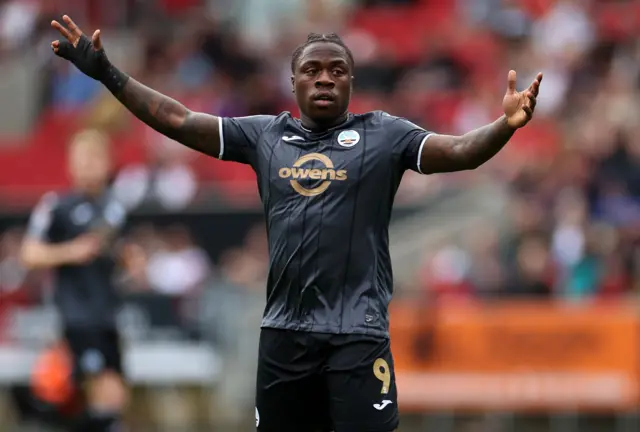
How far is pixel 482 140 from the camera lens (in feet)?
19.4

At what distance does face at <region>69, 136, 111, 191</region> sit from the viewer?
1033 cm

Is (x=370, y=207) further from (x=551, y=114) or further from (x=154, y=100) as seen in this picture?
(x=551, y=114)

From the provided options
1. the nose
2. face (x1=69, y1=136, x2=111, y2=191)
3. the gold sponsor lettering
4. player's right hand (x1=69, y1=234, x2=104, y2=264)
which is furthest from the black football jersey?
face (x1=69, y1=136, x2=111, y2=191)

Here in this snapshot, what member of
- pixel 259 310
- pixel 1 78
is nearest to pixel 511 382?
pixel 259 310

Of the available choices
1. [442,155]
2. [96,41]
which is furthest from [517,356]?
[96,41]

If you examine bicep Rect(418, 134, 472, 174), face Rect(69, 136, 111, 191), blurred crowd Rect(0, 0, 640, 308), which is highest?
blurred crowd Rect(0, 0, 640, 308)

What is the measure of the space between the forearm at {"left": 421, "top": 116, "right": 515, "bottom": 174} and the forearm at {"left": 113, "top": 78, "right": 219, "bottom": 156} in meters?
1.01

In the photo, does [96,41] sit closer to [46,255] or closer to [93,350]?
[46,255]

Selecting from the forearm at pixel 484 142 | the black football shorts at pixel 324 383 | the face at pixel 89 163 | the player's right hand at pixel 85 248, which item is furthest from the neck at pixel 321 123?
the face at pixel 89 163

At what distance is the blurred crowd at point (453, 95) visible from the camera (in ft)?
46.2

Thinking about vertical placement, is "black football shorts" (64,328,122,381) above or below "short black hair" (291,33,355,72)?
below

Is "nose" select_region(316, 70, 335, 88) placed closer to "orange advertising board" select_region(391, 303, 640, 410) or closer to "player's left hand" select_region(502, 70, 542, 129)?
"player's left hand" select_region(502, 70, 542, 129)

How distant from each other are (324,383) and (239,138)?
119cm

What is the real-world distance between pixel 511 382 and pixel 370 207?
726 cm
